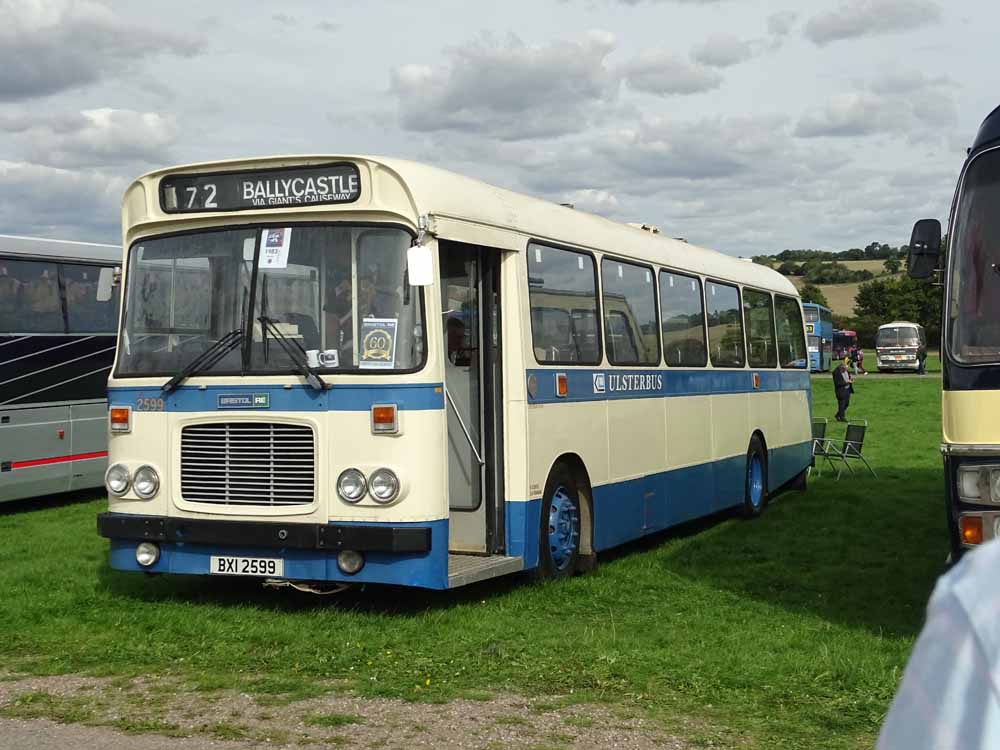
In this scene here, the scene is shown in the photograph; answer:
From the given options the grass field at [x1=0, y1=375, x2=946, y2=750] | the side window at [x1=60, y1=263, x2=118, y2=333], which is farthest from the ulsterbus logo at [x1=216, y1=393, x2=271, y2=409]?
the side window at [x1=60, y1=263, x2=118, y2=333]

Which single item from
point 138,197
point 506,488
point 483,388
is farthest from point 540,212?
point 138,197

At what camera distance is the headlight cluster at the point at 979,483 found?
732cm

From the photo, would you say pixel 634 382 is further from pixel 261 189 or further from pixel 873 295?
pixel 873 295

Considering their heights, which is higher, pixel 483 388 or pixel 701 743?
pixel 483 388

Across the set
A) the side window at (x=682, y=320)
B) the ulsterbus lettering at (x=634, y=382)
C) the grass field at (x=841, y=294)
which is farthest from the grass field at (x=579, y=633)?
the grass field at (x=841, y=294)

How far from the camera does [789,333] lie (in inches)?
736

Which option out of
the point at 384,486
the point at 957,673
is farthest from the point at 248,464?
the point at 957,673

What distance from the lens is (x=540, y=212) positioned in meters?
10.9

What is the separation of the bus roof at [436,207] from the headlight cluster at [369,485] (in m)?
1.67

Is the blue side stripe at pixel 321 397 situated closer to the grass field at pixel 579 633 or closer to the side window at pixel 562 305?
the grass field at pixel 579 633

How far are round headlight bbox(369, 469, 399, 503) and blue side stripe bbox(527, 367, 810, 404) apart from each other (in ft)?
5.49

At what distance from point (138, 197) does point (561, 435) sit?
12.1 feet

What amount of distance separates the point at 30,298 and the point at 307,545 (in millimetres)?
9443

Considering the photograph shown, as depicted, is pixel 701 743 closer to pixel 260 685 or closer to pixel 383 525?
pixel 260 685
